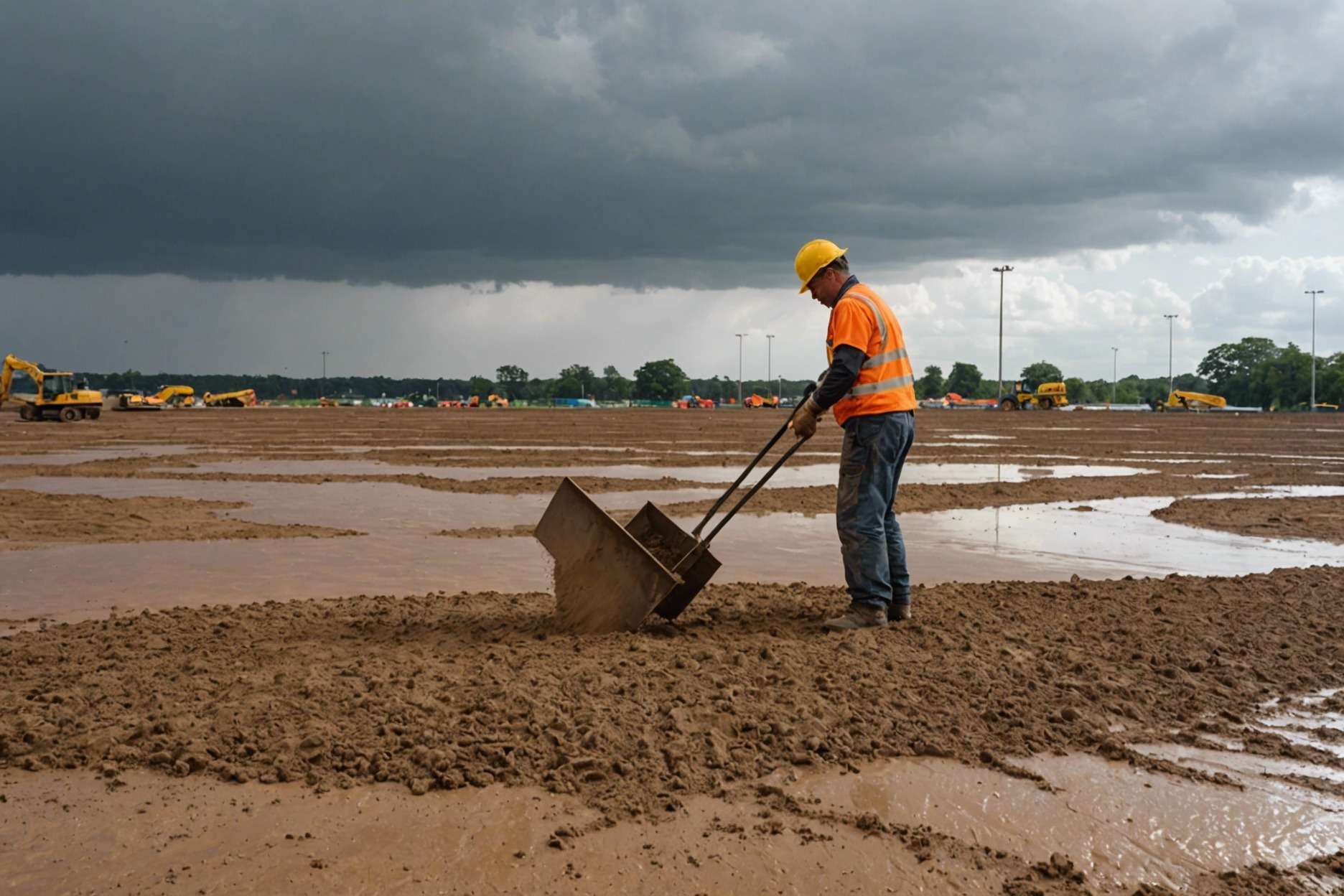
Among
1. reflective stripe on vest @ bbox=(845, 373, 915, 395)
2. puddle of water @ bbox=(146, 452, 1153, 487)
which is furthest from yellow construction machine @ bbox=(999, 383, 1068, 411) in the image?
reflective stripe on vest @ bbox=(845, 373, 915, 395)

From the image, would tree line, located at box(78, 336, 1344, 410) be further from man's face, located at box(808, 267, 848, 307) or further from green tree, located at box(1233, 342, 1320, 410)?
man's face, located at box(808, 267, 848, 307)

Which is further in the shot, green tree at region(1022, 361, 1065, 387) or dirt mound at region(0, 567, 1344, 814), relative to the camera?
green tree at region(1022, 361, 1065, 387)

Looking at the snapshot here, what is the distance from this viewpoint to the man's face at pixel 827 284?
578 cm

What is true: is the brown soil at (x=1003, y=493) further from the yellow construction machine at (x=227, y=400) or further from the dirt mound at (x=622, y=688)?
the yellow construction machine at (x=227, y=400)

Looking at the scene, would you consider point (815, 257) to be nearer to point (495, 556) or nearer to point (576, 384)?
point (495, 556)

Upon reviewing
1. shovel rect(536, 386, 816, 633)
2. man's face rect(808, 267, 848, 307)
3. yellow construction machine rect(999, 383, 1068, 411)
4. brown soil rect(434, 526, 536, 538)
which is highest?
man's face rect(808, 267, 848, 307)

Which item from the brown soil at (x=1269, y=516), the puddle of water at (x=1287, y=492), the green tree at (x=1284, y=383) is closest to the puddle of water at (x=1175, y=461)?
the puddle of water at (x=1287, y=492)

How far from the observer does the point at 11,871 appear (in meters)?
2.92

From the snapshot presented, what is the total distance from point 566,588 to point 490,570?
2.57 meters

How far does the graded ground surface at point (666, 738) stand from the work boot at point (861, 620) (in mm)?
126

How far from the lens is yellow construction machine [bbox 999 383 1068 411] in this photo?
69438 millimetres

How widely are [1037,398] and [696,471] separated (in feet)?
194

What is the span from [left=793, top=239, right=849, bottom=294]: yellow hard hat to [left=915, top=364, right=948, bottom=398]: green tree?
134019 millimetres

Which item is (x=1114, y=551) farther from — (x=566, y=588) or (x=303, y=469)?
(x=303, y=469)
